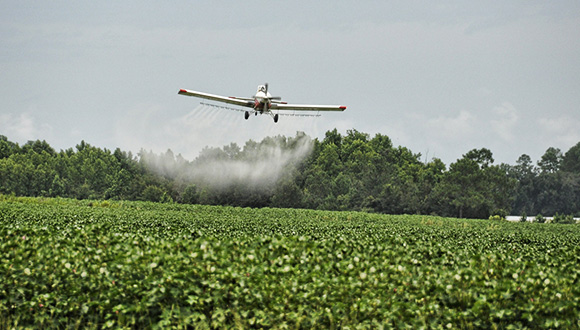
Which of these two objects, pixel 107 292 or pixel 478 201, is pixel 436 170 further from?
pixel 107 292

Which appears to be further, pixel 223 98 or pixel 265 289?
pixel 223 98

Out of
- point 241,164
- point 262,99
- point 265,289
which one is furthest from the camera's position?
point 241,164

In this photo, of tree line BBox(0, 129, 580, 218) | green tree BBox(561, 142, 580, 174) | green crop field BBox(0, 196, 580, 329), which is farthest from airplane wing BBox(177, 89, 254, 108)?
green tree BBox(561, 142, 580, 174)

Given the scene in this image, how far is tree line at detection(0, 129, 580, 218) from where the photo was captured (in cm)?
8056

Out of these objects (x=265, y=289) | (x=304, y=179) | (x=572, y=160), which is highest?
(x=572, y=160)

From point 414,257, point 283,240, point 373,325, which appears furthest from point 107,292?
point 414,257

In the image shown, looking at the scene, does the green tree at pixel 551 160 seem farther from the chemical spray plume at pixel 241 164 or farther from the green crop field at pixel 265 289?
the green crop field at pixel 265 289

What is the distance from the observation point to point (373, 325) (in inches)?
348

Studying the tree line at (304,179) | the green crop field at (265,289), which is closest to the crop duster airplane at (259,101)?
the green crop field at (265,289)

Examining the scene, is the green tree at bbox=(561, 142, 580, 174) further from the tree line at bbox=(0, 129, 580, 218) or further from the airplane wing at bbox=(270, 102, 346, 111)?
the airplane wing at bbox=(270, 102, 346, 111)

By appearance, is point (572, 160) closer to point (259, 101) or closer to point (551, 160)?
point (551, 160)

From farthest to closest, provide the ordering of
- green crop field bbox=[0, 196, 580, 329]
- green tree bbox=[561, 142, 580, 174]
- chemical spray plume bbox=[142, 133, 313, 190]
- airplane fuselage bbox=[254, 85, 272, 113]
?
green tree bbox=[561, 142, 580, 174], chemical spray plume bbox=[142, 133, 313, 190], airplane fuselage bbox=[254, 85, 272, 113], green crop field bbox=[0, 196, 580, 329]

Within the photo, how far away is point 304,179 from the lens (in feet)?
288

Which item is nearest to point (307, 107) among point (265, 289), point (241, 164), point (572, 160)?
point (265, 289)
